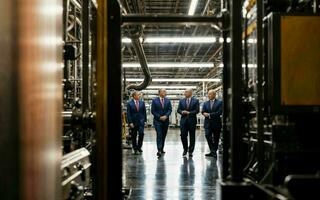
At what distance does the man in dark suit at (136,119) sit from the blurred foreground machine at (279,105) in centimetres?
926

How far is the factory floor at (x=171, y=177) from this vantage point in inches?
230

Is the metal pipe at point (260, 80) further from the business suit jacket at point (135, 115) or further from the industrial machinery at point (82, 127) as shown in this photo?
the business suit jacket at point (135, 115)

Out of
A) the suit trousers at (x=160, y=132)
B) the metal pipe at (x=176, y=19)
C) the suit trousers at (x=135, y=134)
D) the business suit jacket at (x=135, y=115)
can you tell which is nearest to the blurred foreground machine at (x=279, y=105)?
the metal pipe at (x=176, y=19)

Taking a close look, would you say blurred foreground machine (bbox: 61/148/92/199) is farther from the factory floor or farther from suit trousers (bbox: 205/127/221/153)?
suit trousers (bbox: 205/127/221/153)

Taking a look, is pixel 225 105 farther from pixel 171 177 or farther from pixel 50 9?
pixel 171 177

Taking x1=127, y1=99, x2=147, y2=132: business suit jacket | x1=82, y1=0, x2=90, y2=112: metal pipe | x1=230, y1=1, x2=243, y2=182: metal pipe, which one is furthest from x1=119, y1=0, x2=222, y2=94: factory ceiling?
x1=230, y1=1, x2=243, y2=182: metal pipe

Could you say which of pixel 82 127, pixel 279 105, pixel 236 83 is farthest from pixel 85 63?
pixel 279 105

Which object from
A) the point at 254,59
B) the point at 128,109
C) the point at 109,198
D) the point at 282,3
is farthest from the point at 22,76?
the point at 128,109

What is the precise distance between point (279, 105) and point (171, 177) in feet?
16.4

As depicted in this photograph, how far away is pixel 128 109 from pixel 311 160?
9876mm

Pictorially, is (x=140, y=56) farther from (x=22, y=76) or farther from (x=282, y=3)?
(x=22, y=76)

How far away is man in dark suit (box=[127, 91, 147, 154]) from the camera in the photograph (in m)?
12.0

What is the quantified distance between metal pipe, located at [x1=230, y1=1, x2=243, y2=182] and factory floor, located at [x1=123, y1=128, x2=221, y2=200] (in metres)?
3.37

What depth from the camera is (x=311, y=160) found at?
266 cm
